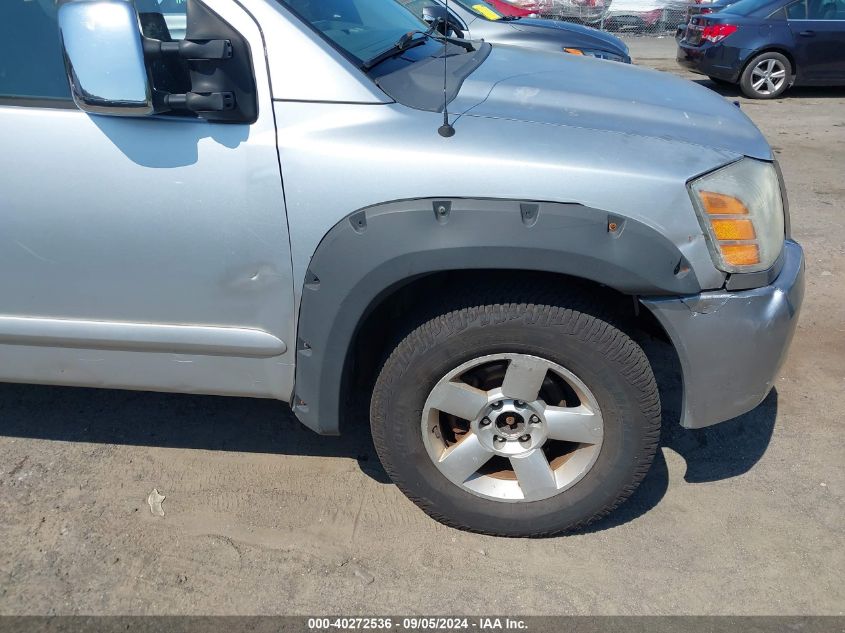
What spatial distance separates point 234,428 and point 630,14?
16.0 meters

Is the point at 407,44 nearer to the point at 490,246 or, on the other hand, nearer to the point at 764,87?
the point at 490,246

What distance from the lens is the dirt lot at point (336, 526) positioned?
2436mm

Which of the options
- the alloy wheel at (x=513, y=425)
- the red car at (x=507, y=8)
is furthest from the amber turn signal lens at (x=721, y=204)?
the red car at (x=507, y=8)

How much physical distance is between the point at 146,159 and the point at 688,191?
1562 mm

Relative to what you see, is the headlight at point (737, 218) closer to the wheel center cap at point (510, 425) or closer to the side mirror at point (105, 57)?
the wheel center cap at point (510, 425)

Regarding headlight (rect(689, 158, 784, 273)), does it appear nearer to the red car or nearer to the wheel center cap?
the wheel center cap

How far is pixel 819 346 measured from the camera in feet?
12.7

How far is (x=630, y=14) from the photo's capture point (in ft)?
54.9

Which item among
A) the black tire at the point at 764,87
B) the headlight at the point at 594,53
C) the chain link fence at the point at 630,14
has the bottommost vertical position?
the chain link fence at the point at 630,14

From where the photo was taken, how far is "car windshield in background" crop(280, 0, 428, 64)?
2.49m

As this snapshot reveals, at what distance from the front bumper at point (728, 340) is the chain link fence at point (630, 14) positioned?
15.5 m

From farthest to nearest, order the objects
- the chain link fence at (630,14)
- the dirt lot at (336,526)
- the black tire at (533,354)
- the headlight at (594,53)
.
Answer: the chain link fence at (630,14), the headlight at (594,53), the dirt lot at (336,526), the black tire at (533,354)

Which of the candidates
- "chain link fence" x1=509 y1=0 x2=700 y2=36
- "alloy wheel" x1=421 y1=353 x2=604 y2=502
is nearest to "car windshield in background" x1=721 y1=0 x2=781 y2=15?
"chain link fence" x1=509 y1=0 x2=700 y2=36

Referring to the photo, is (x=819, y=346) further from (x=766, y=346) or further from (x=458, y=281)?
(x=458, y=281)
